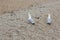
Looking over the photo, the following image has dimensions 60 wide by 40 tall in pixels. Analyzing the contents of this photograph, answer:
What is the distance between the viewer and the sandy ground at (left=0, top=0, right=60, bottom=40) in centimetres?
269

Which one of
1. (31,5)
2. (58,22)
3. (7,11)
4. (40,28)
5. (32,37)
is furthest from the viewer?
(31,5)

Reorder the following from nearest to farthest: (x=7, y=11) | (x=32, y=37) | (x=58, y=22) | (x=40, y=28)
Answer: (x=32, y=37) → (x=40, y=28) → (x=58, y=22) → (x=7, y=11)

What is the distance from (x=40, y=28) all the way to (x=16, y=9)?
102 cm

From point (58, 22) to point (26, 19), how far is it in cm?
59

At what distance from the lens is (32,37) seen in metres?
2.65

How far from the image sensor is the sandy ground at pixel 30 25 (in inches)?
106

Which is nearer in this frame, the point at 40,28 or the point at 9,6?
the point at 40,28

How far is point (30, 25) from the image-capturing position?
2.95 metres

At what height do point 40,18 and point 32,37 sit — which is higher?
point 40,18

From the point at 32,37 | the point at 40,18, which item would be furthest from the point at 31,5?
the point at 32,37

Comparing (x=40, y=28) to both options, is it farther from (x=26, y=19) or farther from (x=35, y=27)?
(x=26, y=19)

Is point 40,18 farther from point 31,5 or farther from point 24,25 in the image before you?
point 31,5

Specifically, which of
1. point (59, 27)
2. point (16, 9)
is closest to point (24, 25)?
point (59, 27)

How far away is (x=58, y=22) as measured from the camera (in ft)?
10.1
